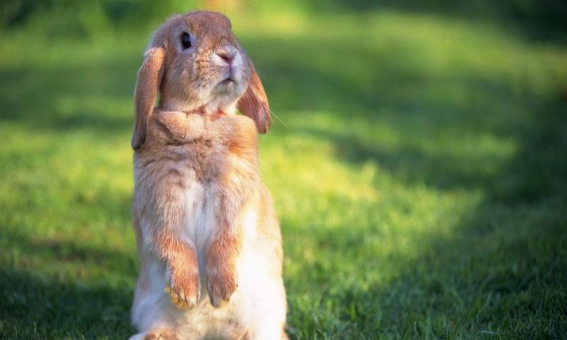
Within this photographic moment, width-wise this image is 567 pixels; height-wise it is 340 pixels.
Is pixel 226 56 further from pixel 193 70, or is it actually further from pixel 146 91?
pixel 146 91

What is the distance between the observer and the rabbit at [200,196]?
2.58 metres

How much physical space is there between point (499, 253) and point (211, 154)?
2.07 metres

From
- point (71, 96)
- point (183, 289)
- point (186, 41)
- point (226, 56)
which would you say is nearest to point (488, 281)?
point (183, 289)

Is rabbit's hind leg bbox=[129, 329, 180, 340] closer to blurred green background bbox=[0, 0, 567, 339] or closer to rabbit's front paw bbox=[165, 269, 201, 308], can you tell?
rabbit's front paw bbox=[165, 269, 201, 308]

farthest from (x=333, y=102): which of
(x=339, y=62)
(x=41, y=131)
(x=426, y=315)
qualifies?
(x=426, y=315)

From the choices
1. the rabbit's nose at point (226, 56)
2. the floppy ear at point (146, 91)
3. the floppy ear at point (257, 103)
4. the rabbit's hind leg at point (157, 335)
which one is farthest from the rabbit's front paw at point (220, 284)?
the rabbit's nose at point (226, 56)

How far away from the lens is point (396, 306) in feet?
11.1

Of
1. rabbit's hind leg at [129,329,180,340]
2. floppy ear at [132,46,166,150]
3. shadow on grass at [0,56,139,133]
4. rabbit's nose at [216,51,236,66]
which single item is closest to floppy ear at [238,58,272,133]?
rabbit's nose at [216,51,236,66]

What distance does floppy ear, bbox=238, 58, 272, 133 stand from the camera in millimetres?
2896

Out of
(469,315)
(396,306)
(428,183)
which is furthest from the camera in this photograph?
(428,183)

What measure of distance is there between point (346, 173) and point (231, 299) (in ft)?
10.5

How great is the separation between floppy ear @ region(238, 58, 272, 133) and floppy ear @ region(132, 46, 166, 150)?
0.41 m

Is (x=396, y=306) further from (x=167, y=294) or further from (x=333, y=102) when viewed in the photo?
(x=333, y=102)

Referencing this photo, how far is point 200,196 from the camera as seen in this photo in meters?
2.62
